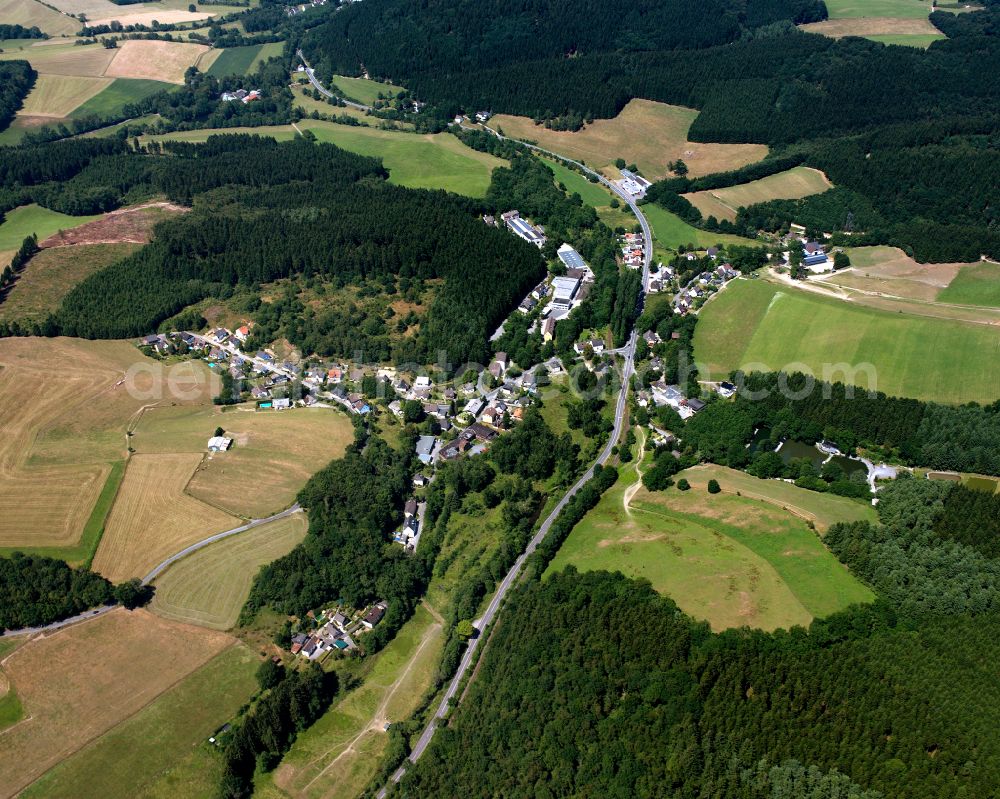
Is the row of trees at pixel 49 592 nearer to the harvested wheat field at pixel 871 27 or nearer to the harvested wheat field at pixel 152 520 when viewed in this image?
the harvested wheat field at pixel 152 520

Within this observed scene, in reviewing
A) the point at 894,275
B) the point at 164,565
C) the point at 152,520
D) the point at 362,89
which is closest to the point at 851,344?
the point at 894,275

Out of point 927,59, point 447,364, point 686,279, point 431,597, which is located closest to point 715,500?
point 431,597

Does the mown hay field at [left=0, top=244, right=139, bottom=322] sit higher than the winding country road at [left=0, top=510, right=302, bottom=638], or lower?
higher

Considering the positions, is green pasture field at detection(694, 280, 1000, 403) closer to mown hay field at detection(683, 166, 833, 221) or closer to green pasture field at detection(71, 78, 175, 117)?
mown hay field at detection(683, 166, 833, 221)

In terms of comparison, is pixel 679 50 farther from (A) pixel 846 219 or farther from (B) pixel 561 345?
(B) pixel 561 345

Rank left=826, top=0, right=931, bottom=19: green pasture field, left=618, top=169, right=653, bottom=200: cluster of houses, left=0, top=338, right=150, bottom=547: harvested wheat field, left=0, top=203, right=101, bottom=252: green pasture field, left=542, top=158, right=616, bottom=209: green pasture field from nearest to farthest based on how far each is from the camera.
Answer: left=0, top=338, right=150, bottom=547: harvested wheat field
left=0, top=203, right=101, bottom=252: green pasture field
left=542, top=158, right=616, bottom=209: green pasture field
left=618, top=169, right=653, bottom=200: cluster of houses
left=826, top=0, right=931, bottom=19: green pasture field

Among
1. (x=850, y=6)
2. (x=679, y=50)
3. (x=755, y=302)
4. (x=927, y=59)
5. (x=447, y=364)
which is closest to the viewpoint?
(x=447, y=364)

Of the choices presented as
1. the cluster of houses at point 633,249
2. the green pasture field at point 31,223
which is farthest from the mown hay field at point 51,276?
the cluster of houses at point 633,249

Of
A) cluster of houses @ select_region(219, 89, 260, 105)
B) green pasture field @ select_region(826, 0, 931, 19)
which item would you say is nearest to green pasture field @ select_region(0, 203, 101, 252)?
cluster of houses @ select_region(219, 89, 260, 105)
